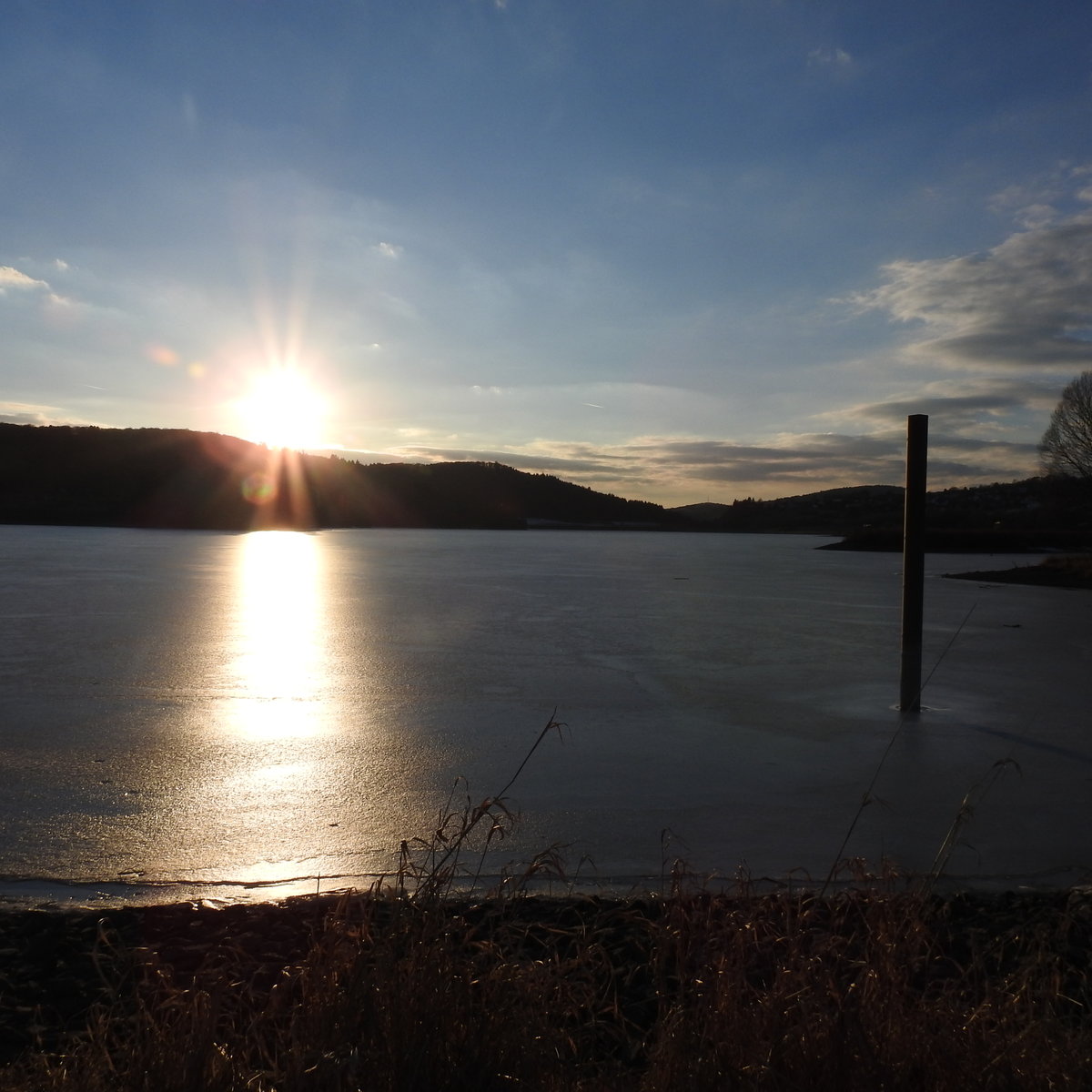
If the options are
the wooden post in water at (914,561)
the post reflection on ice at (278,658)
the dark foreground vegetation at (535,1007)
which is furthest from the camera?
the wooden post in water at (914,561)

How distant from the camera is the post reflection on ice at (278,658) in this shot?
4898 millimetres

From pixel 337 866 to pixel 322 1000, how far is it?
115 centimetres

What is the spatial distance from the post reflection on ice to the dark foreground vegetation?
7.94 feet

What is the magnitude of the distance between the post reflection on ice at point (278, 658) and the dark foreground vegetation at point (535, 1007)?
7.94ft

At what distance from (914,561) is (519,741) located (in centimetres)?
240

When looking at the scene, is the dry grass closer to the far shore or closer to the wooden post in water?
the wooden post in water

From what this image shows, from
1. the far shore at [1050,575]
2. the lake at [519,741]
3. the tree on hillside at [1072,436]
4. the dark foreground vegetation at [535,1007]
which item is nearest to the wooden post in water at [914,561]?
the lake at [519,741]

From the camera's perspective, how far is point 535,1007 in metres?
1.91

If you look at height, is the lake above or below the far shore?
below

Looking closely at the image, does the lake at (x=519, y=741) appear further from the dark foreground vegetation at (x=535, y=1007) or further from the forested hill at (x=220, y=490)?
the forested hill at (x=220, y=490)

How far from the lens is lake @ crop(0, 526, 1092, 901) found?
9.98ft

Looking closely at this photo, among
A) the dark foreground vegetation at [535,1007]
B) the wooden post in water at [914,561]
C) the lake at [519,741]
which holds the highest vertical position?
the wooden post in water at [914,561]

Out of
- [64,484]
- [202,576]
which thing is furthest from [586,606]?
[64,484]

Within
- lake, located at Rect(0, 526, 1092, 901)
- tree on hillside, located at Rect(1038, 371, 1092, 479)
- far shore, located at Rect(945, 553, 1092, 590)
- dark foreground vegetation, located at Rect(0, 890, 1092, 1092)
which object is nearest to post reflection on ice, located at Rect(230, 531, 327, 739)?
lake, located at Rect(0, 526, 1092, 901)
